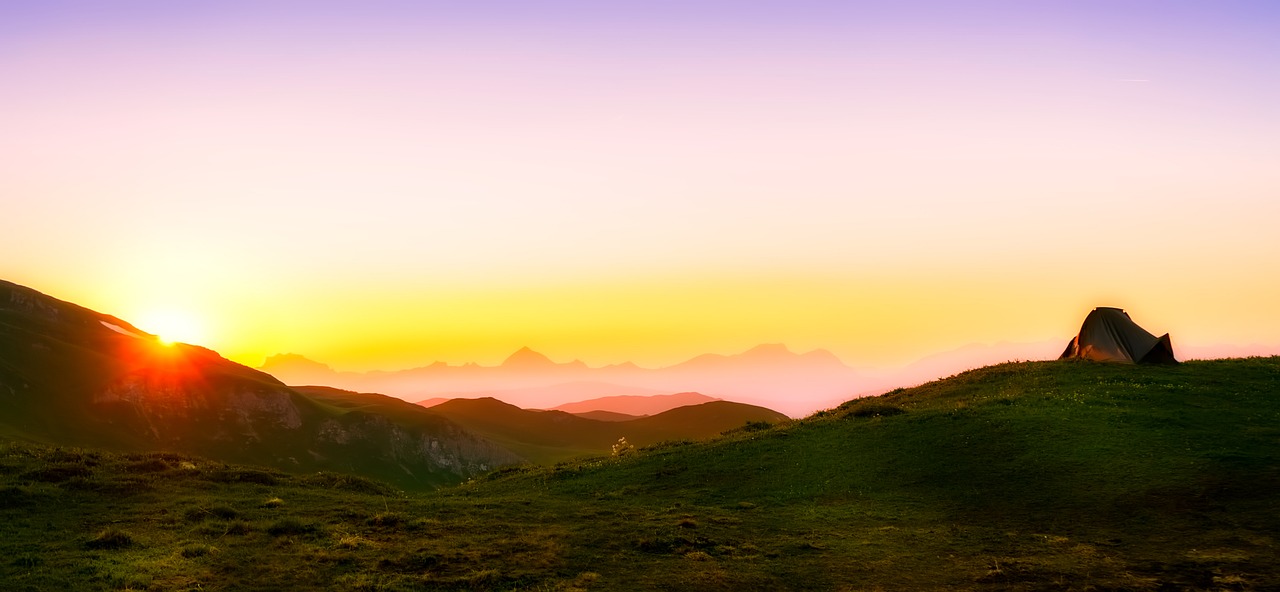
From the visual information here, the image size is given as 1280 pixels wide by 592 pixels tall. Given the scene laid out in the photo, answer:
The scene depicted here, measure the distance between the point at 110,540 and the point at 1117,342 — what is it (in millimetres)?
60347

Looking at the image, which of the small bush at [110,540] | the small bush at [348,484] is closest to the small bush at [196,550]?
the small bush at [110,540]

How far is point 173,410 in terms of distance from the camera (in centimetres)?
15250

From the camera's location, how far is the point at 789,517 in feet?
93.3

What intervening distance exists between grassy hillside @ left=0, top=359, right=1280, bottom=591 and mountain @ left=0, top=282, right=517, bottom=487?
376 ft

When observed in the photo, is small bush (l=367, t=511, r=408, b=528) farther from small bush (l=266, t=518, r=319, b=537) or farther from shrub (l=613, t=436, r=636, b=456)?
shrub (l=613, t=436, r=636, b=456)

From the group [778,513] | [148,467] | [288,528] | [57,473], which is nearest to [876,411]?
[778,513]

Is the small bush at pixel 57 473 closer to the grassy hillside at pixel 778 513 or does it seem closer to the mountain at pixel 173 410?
the grassy hillside at pixel 778 513

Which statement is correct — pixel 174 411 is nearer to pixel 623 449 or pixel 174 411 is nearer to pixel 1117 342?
pixel 623 449

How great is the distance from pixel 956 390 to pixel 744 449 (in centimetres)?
1912

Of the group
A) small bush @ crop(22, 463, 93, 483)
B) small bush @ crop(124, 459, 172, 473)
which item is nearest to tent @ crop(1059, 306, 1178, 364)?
small bush @ crop(124, 459, 172, 473)

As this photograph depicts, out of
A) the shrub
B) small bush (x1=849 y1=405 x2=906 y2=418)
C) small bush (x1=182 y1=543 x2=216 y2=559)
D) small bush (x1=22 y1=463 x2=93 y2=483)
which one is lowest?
small bush (x1=182 y1=543 x2=216 y2=559)

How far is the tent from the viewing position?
167 ft

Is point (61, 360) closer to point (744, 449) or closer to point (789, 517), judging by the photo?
point (744, 449)

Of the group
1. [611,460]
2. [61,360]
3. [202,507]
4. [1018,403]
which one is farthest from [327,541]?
[61,360]
